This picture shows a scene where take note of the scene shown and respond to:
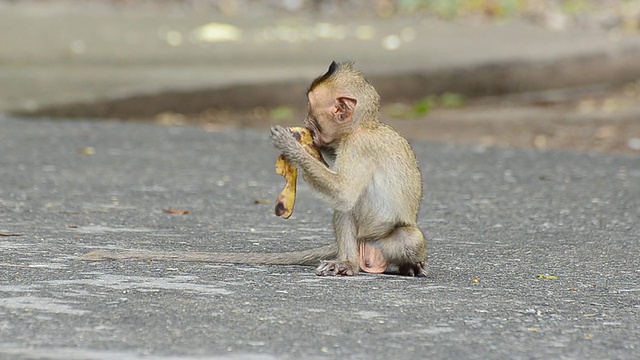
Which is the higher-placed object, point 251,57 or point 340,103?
point 340,103

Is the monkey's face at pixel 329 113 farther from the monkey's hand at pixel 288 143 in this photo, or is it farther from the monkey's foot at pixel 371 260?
the monkey's foot at pixel 371 260

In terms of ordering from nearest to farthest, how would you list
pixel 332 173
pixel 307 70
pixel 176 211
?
pixel 332 173, pixel 176 211, pixel 307 70

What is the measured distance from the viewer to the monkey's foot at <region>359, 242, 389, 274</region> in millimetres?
4605

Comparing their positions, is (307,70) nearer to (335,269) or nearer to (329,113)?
(329,113)

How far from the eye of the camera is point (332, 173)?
177 inches

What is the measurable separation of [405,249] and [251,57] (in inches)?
267

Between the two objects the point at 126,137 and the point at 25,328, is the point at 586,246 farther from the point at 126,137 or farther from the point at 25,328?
the point at 126,137

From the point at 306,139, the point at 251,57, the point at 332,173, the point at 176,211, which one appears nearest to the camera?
the point at 332,173

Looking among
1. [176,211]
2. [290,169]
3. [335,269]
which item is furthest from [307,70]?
[335,269]

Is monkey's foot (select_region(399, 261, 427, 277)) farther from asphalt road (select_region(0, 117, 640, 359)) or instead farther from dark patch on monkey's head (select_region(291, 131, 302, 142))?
dark patch on monkey's head (select_region(291, 131, 302, 142))

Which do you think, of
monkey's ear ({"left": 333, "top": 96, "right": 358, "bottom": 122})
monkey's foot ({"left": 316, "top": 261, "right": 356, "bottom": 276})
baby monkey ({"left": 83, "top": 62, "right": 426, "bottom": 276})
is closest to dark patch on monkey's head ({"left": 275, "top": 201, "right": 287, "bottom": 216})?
baby monkey ({"left": 83, "top": 62, "right": 426, "bottom": 276})

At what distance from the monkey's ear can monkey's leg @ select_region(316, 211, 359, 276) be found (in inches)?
13.3

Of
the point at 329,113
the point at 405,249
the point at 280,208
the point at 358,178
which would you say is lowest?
the point at 405,249

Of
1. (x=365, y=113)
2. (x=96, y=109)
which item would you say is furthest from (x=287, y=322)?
(x=96, y=109)
